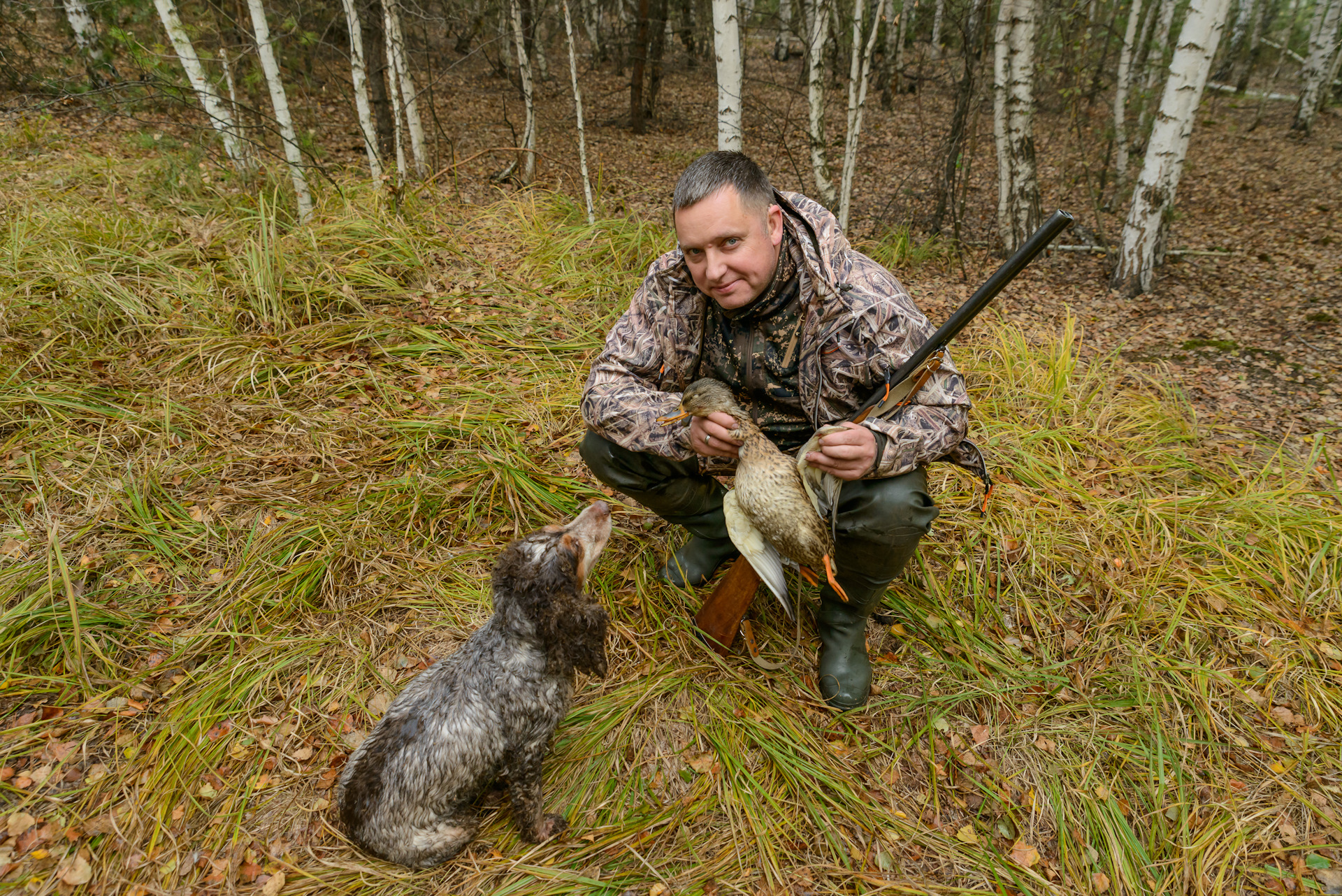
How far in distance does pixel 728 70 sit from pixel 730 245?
4635mm

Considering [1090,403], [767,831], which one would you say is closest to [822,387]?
[767,831]

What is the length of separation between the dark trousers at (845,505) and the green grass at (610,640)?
0.51 m

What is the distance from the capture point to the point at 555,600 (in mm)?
2314

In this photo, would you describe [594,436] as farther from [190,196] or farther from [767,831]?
[190,196]

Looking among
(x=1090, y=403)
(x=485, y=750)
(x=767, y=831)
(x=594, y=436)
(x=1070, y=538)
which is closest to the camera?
(x=485, y=750)

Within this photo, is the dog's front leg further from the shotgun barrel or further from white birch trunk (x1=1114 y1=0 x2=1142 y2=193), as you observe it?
white birch trunk (x1=1114 y1=0 x2=1142 y2=193)

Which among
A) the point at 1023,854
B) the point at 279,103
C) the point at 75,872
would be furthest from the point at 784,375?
the point at 279,103

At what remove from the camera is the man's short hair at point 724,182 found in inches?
99.0

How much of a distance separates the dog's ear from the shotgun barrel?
137 centimetres

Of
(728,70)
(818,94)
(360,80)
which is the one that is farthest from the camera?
(818,94)

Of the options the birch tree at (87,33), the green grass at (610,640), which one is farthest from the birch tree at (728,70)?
the birch tree at (87,33)

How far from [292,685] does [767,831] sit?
7.34 ft

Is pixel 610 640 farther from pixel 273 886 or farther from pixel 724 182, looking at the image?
pixel 724 182

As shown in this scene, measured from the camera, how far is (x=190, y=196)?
6051 mm
